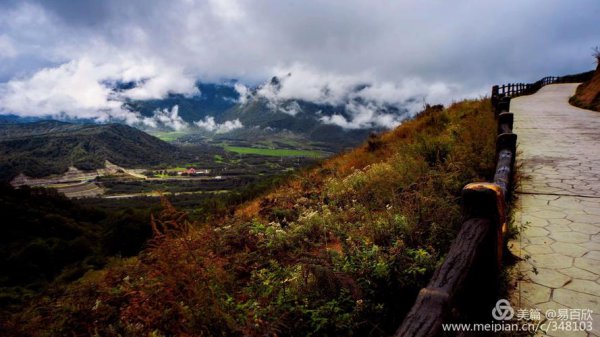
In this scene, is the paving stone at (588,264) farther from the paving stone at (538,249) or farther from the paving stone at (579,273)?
the paving stone at (538,249)

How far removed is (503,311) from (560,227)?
2.39 meters

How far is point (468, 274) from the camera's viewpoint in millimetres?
1873

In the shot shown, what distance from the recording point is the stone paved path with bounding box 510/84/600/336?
2.88 meters

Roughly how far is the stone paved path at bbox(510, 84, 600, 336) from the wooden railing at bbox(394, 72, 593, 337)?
28.3 inches

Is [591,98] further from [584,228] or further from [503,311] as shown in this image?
[503,311]

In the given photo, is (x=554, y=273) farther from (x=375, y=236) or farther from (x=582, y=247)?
(x=375, y=236)

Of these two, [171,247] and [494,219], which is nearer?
[494,219]

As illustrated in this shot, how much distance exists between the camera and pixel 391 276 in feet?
10.2

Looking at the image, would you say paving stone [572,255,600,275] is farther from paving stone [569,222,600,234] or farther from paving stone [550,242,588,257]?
paving stone [569,222,600,234]

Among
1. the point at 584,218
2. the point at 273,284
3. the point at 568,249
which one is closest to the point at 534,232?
the point at 568,249

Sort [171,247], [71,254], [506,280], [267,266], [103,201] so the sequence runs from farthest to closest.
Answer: [103,201] < [71,254] < [267,266] < [171,247] < [506,280]

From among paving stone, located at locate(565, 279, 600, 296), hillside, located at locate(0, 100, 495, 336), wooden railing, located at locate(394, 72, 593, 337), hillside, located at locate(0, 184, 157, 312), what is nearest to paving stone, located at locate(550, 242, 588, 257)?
paving stone, located at locate(565, 279, 600, 296)

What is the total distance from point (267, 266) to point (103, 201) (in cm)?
11231

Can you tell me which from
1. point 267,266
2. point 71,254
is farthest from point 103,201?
point 267,266
